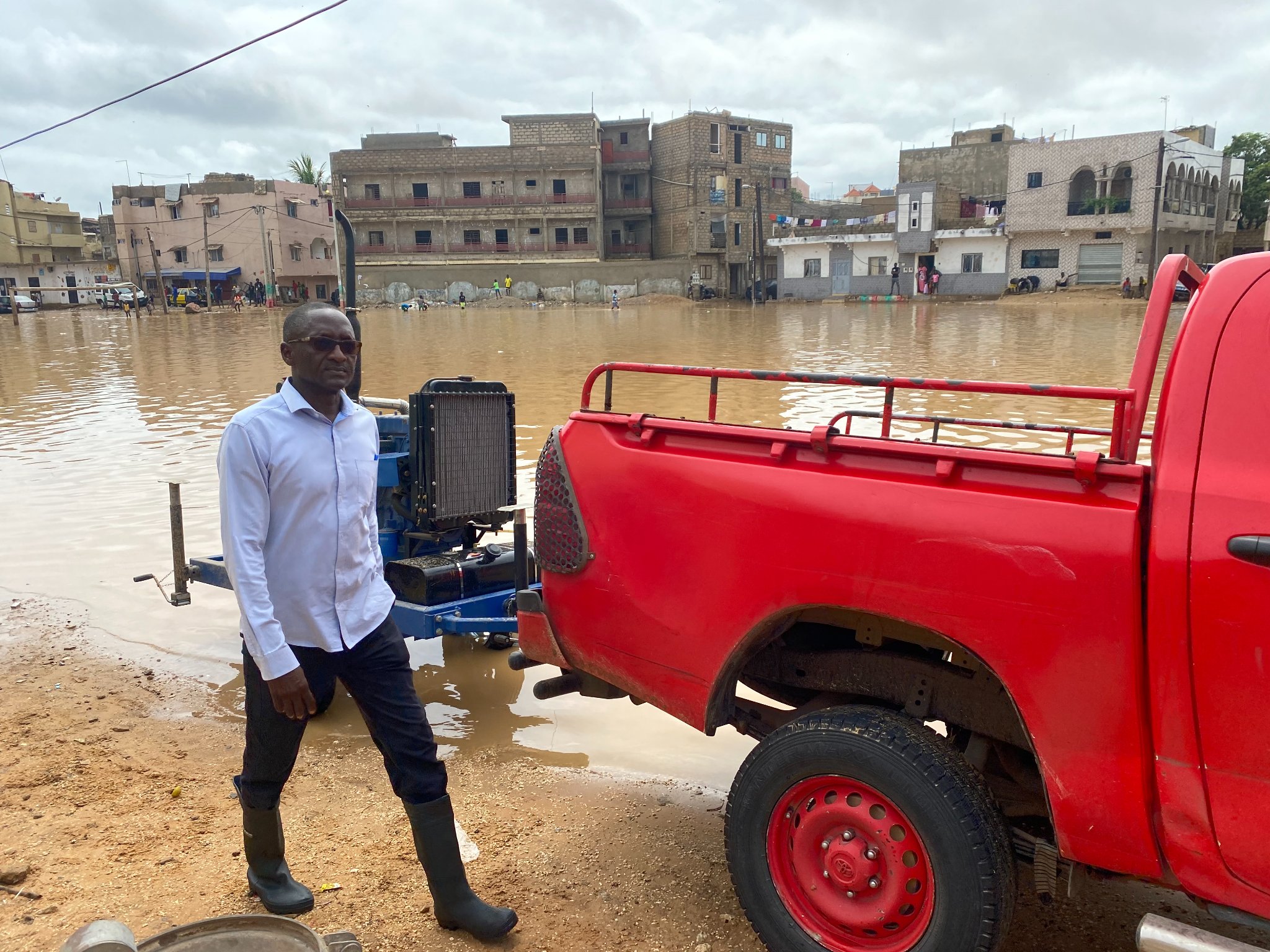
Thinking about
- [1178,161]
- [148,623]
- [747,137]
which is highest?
[747,137]

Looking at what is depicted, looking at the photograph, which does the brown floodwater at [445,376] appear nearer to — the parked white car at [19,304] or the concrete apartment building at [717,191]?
the parked white car at [19,304]

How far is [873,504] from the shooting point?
8.36 feet

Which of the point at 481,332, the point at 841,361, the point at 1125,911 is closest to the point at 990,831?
the point at 1125,911

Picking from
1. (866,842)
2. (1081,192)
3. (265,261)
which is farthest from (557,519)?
(265,261)

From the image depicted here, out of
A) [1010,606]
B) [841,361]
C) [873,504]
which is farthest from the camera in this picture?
[841,361]

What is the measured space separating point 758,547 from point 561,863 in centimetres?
158

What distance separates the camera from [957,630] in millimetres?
2422

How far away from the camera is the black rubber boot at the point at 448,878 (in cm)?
301

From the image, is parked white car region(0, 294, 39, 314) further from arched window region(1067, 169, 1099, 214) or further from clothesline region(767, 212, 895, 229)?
arched window region(1067, 169, 1099, 214)

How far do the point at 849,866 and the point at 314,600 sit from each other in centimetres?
173

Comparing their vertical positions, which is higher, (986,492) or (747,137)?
(747,137)

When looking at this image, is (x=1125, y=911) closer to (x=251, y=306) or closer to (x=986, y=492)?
(x=986, y=492)

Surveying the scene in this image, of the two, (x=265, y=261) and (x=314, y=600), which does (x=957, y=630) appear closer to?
(x=314, y=600)

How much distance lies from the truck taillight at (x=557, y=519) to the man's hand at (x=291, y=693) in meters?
0.92
